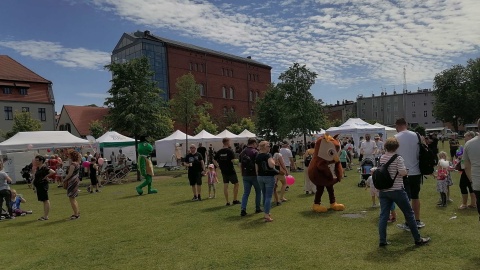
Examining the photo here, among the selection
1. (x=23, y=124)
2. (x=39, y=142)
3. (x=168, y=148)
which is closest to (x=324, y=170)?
(x=39, y=142)

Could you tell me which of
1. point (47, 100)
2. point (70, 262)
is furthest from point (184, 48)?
point (70, 262)

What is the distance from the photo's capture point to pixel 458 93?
66.5 m

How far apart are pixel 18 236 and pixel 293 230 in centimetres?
622

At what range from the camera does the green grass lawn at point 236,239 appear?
5.48 metres

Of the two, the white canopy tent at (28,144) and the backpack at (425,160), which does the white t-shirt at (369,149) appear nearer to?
the backpack at (425,160)

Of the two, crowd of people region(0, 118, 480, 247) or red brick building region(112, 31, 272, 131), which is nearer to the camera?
crowd of people region(0, 118, 480, 247)

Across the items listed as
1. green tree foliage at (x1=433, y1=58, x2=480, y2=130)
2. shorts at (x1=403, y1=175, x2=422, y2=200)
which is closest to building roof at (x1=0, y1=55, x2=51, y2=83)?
shorts at (x1=403, y1=175, x2=422, y2=200)

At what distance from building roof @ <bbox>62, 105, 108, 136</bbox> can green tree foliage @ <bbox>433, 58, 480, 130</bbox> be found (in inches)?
2378

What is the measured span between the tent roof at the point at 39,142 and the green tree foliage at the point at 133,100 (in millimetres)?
3199

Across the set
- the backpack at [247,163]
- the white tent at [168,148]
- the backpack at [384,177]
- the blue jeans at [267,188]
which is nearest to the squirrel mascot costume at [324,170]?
the blue jeans at [267,188]

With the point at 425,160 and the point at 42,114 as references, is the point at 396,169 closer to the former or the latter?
the point at 425,160

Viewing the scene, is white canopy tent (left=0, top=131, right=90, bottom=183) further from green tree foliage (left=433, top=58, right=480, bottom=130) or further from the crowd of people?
green tree foliage (left=433, top=58, right=480, bottom=130)

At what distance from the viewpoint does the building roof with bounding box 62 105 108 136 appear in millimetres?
57250

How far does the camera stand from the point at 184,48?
2456 inches
